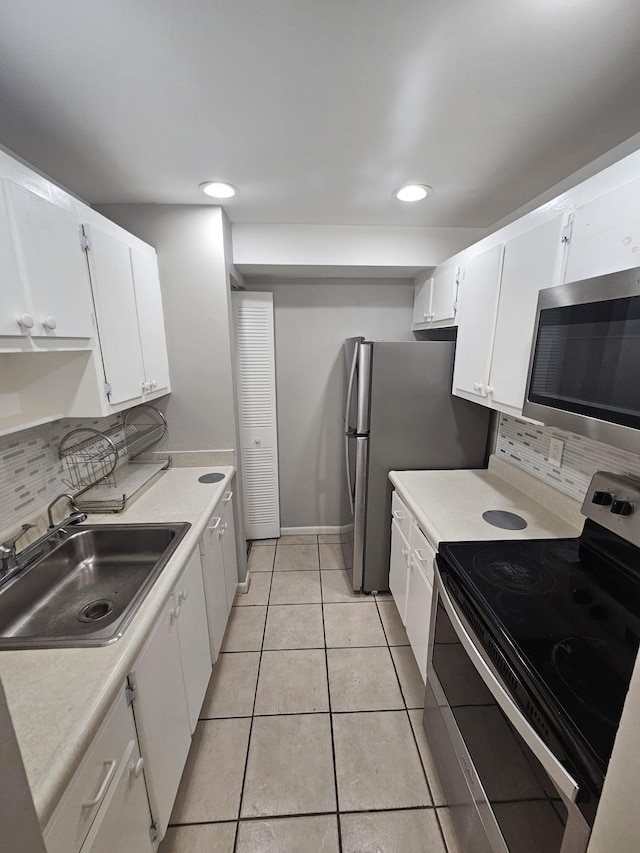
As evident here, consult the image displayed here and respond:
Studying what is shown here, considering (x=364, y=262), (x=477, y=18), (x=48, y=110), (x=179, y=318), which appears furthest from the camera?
(x=364, y=262)

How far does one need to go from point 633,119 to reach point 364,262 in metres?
1.30

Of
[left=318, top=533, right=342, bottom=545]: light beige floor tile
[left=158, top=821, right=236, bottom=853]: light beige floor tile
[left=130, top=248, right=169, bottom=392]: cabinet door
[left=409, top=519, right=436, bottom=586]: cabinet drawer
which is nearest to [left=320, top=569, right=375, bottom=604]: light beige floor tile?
[left=318, top=533, right=342, bottom=545]: light beige floor tile

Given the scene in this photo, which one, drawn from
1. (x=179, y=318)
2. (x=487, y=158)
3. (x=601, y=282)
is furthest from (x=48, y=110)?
(x=601, y=282)

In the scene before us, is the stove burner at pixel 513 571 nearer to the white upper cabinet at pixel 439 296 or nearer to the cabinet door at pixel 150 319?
the white upper cabinet at pixel 439 296

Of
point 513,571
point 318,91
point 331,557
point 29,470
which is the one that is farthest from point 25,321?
point 331,557

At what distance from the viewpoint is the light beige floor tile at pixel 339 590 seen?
2375mm

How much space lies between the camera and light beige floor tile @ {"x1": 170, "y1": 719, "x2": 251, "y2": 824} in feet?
4.28

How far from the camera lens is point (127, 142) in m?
1.32

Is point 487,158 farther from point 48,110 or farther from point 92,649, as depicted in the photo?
point 92,649

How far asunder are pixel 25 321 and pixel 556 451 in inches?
78.8

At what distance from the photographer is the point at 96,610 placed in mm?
1253

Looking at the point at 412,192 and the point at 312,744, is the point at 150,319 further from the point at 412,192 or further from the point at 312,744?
the point at 312,744

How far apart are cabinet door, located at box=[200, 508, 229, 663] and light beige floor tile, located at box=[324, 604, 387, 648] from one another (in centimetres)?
64

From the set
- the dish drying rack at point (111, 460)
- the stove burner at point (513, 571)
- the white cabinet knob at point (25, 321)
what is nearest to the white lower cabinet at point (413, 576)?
the stove burner at point (513, 571)
